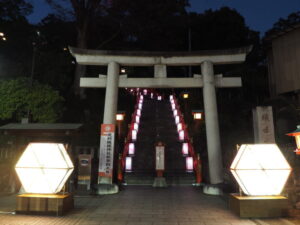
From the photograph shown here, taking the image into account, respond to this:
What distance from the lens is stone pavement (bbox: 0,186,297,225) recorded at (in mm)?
5965

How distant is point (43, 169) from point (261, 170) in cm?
597

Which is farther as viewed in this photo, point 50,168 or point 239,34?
point 239,34

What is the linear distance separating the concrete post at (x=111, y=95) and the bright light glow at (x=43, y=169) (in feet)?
14.3

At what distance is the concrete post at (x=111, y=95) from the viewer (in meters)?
11.1

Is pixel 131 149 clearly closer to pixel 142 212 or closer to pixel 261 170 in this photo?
pixel 142 212

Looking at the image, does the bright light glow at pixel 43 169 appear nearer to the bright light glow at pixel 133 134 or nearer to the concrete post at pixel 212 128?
the concrete post at pixel 212 128

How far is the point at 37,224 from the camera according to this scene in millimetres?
5680

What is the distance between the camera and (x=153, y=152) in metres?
15.9

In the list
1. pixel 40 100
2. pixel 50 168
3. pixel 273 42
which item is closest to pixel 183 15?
pixel 273 42

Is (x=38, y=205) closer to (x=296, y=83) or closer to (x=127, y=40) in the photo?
(x=296, y=83)

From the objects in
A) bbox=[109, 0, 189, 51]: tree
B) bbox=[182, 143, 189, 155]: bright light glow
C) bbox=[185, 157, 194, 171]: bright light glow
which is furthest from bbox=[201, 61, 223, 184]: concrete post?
bbox=[109, 0, 189, 51]: tree

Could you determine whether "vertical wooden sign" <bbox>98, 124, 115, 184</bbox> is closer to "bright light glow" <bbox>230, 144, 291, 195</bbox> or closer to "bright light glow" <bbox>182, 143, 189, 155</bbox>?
"bright light glow" <bbox>230, 144, 291, 195</bbox>

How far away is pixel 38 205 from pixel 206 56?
945cm

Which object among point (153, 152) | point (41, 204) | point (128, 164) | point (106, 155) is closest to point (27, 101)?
point (128, 164)
